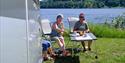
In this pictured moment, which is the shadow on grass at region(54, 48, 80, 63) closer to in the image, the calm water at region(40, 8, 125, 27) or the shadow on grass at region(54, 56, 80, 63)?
the shadow on grass at region(54, 56, 80, 63)

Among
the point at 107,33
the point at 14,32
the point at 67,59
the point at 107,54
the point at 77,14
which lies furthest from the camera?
the point at 77,14

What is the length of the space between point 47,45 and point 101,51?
2032mm

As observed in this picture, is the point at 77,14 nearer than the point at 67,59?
No

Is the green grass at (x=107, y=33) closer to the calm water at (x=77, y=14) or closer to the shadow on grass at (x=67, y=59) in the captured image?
the calm water at (x=77, y=14)

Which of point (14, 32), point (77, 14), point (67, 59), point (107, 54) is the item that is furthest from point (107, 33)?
point (14, 32)

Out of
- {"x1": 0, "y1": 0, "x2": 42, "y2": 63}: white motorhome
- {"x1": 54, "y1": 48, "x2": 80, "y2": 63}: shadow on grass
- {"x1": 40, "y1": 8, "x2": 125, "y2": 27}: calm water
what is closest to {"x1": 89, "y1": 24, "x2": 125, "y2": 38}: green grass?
{"x1": 40, "y1": 8, "x2": 125, "y2": 27}: calm water

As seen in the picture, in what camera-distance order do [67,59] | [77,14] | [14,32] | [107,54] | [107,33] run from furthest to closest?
[77,14] → [107,33] → [107,54] → [67,59] → [14,32]

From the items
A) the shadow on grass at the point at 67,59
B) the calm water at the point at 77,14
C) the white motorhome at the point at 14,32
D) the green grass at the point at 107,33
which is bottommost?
the shadow on grass at the point at 67,59

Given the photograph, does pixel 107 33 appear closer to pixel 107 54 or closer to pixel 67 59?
pixel 107 54

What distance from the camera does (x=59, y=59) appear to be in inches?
356

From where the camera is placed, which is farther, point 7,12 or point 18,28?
point 18,28

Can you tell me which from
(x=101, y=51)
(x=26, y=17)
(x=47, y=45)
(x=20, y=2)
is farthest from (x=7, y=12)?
(x=101, y=51)

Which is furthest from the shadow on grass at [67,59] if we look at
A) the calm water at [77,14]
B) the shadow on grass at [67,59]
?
the calm water at [77,14]

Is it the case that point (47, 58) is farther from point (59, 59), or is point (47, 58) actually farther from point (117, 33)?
point (117, 33)
